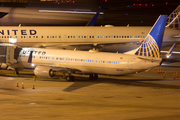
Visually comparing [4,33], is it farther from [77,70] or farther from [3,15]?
[3,15]

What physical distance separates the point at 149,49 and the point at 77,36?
21.8m

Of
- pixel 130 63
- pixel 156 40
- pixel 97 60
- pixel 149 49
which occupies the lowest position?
pixel 130 63

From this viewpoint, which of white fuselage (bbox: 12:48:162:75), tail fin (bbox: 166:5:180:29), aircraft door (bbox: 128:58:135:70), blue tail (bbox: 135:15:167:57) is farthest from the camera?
tail fin (bbox: 166:5:180:29)

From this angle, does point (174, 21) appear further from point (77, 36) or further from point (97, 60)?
point (97, 60)

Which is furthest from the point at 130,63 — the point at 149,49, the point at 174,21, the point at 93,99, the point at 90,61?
the point at 174,21

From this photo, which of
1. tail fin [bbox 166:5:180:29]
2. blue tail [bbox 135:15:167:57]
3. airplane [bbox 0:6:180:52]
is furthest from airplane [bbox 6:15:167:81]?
tail fin [bbox 166:5:180:29]

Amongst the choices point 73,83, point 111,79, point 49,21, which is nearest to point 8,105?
point 73,83

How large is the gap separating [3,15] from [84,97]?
2660 inches

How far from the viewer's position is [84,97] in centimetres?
2484

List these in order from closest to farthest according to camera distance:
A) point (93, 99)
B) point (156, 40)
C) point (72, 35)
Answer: point (93, 99) < point (156, 40) < point (72, 35)

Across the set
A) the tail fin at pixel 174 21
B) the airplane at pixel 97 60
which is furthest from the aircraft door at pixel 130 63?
the tail fin at pixel 174 21

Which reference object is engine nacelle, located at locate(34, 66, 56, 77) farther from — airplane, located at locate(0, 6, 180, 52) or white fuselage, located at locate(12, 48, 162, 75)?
airplane, located at locate(0, 6, 180, 52)

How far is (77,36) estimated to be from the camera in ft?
170

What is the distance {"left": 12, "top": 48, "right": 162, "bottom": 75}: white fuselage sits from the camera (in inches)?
1221
